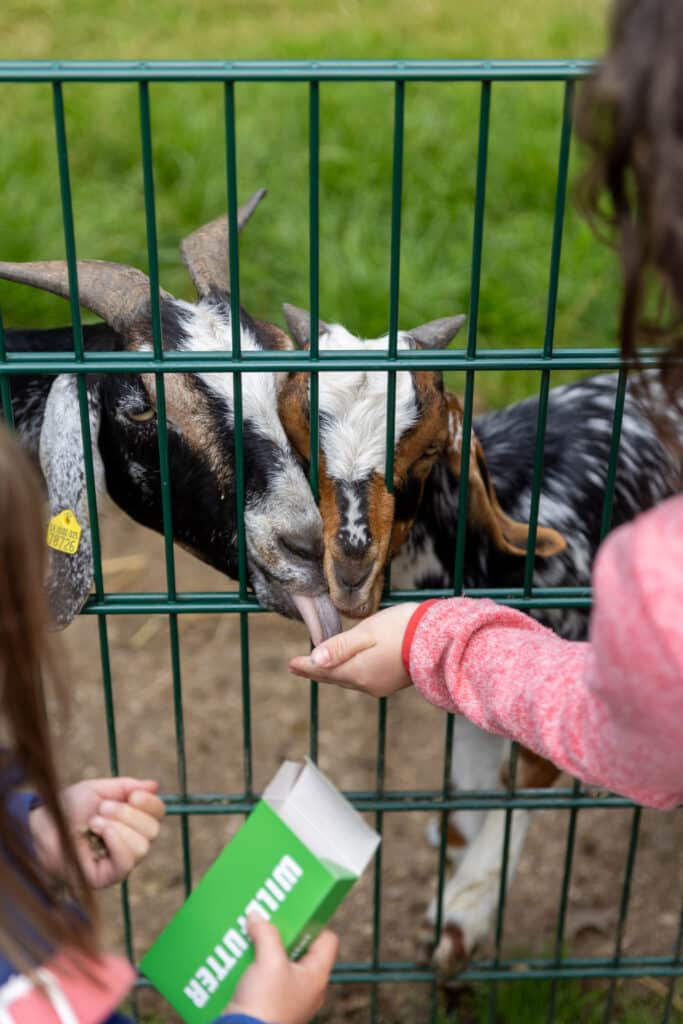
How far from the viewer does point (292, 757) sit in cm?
387

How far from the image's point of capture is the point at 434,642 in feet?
6.41

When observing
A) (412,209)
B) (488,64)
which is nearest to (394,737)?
(488,64)

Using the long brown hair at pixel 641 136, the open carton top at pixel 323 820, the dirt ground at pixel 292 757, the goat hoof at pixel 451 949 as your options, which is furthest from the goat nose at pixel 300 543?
the dirt ground at pixel 292 757

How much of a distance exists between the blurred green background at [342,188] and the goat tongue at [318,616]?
8.99 ft

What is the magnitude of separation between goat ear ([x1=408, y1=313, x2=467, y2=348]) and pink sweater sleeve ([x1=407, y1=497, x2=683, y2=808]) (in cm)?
89

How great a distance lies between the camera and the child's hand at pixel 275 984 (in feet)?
5.63

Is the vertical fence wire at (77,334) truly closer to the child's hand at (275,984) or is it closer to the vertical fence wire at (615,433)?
the child's hand at (275,984)

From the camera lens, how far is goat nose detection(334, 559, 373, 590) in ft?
7.83

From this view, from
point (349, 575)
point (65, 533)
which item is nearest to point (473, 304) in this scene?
point (349, 575)

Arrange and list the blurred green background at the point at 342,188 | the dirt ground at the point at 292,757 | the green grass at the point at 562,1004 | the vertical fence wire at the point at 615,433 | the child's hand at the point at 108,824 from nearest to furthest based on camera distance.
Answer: the child's hand at the point at 108,824, the vertical fence wire at the point at 615,433, the green grass at the point at 562,1004, the dirt ground at the point at 292,757, the blurred green background at the point at 342,188

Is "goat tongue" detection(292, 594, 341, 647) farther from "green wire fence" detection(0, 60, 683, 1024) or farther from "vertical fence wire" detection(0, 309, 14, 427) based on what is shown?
"vertical fence wire" detection(0, 309, 14, 427)

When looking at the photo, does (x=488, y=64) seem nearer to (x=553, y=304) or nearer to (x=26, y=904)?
(x=553, y=304)

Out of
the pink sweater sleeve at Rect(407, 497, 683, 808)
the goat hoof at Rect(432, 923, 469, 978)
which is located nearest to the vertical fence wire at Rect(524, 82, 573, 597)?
the pink sweater sleeve at Rect(407, 497, 683, 808)

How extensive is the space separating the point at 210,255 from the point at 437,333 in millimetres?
500
